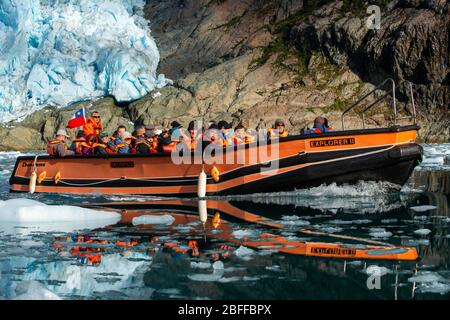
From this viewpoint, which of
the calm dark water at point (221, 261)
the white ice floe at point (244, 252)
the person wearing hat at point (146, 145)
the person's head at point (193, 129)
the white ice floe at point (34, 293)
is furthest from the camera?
the person wearing hat at point (146, 145)

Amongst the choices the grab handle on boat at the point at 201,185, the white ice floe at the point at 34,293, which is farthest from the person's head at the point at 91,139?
the white ice floe at the point at 34,293

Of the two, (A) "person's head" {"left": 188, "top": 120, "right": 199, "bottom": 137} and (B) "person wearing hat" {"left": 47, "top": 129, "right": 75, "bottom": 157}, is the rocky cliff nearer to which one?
(B) "person wearing hat" {"left": 47, "top": 129, "right": 75, "bottom": 157}

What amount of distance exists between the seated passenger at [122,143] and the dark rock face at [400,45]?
41056mm

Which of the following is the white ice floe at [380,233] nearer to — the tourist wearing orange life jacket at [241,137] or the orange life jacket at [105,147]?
the tourist wearing orange life jacket at [241,137]

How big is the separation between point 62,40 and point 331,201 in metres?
A: 49.4

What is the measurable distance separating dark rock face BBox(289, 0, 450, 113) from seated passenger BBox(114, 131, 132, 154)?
4106 centimetres

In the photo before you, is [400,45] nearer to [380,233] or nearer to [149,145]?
[149,145]

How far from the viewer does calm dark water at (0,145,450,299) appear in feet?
16.4

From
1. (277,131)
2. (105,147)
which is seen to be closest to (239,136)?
(277,131)

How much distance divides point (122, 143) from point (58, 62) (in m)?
42.8

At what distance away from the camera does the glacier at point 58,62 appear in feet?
179

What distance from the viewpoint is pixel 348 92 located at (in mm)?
54625
